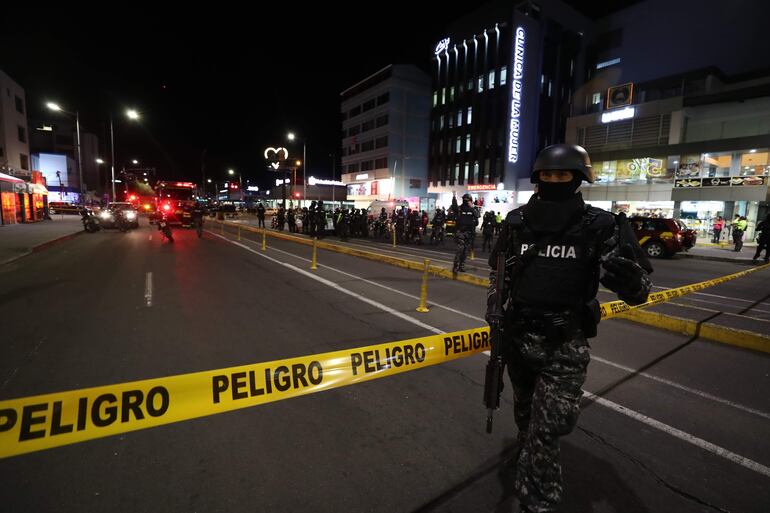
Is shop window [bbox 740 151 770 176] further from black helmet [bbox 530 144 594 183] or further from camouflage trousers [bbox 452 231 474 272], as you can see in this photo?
black helmet [bbox 530 144 594 183]

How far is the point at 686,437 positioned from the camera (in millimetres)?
3221

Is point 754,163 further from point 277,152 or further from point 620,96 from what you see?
point 277,152

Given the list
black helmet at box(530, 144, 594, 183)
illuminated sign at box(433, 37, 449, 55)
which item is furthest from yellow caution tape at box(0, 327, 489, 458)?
illuminated sign at box(433, 37, 449, 55)

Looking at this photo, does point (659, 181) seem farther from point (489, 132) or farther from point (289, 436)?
point (289, 436)

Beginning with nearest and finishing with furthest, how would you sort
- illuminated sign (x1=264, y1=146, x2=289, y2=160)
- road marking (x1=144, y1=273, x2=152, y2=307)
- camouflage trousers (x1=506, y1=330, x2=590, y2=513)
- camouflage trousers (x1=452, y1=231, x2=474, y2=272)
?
camouflage trousers (x1=506, y1=330, x2=590, y2=513) < road marking (x1=144, y1=273, x2=152, y2=307) < camouflage trousers (x1=452, y1=231, x2=474, y2=272) < illuminated sign (x1=264, y1=146, x2=289, y2=160)

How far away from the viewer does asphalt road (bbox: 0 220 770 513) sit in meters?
2.50

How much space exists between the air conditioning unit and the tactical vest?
36.0m

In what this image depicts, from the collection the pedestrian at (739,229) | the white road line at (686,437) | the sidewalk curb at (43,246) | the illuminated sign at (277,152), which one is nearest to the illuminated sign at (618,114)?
the pedestrian at (739,229)

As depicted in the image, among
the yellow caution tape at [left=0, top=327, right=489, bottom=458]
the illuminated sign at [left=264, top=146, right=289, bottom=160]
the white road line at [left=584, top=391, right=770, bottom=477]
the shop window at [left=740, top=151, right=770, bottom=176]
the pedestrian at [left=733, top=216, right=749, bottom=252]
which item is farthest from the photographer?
the illuminated sign at [left=264, top=146, right=289, bottom=160]

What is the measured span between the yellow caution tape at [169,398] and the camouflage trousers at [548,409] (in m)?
0.96

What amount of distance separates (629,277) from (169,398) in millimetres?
2628

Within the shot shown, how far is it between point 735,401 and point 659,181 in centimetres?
3026

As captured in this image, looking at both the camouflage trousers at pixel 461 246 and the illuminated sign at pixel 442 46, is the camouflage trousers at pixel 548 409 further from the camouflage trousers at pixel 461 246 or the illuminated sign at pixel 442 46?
the illuminated sign at pixel 442 46

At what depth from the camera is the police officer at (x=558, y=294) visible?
2.18 meters
